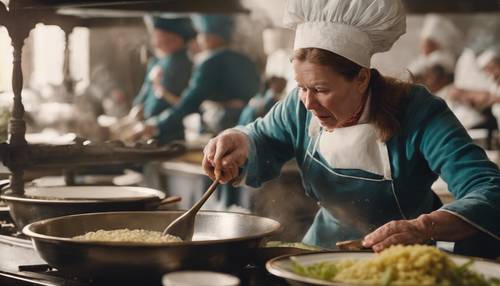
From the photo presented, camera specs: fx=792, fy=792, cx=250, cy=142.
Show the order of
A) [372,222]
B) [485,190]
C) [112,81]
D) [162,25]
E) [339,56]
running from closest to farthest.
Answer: [485,190]
[339,56]
[372,222]
[162,25]
[112,81]

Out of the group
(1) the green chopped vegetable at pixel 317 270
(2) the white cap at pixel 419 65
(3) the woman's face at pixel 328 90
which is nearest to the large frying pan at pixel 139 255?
(1) the green chopped vegetable at pixel 317 270

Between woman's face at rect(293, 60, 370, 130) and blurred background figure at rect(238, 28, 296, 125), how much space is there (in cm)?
309

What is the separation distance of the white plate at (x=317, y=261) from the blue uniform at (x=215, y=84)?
18.2 feet

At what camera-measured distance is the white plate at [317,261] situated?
161 cm

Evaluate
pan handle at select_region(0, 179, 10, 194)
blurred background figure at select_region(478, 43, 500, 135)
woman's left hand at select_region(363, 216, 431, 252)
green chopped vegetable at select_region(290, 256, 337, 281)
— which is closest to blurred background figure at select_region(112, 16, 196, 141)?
blurred background figure at select_region(478, 43, 500, 135)

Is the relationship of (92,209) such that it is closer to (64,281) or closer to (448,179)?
(64,281)

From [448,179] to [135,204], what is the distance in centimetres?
101

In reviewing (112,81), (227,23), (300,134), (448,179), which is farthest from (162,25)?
(448,179)

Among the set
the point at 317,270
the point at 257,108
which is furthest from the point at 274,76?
the point at 317,270

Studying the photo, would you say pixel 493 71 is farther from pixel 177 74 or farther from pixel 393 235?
pixel 393 235

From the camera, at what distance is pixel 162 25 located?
7395 millimetres

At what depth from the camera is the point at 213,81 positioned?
24.2 ft

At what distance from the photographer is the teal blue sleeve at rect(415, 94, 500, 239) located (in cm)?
215

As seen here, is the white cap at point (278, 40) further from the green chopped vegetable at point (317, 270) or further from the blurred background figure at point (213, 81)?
the green chopped vegetable at point (317, 270)
